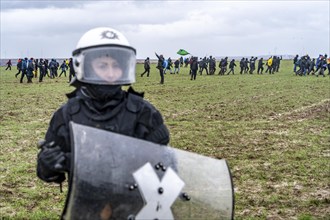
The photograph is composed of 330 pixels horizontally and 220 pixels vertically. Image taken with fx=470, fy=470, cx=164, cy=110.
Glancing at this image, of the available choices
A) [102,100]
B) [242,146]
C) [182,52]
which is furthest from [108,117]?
[182,52]

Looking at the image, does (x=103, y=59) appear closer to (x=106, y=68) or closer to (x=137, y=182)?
(x=106, y=68)

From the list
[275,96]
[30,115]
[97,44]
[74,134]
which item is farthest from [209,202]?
[275,96]

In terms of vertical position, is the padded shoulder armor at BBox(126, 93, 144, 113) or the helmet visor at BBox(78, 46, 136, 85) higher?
the helmet visor at BBox(78, 46, 136, 85)

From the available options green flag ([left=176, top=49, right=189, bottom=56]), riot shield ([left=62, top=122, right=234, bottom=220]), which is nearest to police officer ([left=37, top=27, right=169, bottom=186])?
riot shield ([left=62, top=122, right=234, bottom=220])

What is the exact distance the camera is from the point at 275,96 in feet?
63.5

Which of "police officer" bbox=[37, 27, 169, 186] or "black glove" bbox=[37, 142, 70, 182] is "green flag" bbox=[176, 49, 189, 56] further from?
"black glove" bbox=[37, 142, 70, 182]

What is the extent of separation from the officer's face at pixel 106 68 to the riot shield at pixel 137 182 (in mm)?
350

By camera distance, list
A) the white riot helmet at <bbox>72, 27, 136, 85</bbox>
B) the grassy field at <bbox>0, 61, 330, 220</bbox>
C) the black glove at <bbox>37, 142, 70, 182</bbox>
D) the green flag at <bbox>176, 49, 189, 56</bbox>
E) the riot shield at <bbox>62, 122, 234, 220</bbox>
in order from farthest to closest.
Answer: the green flag at <bbox>176, 49, 189, 56</bbox>
the grassy field at <bbox>0, 61, 330, 220</bbox>
the white riot helmet at <bbox>72, 27, 136, 85</bbox>
the black glove at <bbox>37, 142, 70, 182</bbox>
the riot shield at <bbox>62, 122, 234, 220</bbox>

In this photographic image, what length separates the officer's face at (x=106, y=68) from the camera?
9.12ft

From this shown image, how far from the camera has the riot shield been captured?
248cm

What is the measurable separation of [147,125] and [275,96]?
56.1 feet

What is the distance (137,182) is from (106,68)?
711mm

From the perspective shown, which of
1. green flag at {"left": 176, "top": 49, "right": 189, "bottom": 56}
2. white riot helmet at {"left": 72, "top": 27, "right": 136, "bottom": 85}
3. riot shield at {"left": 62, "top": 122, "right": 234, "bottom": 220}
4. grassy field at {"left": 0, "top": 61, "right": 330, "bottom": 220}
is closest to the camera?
riot shield at {"left": 62, "top": 122, "right": 234, "bottom": 220}

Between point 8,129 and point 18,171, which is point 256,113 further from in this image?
point 18,171
